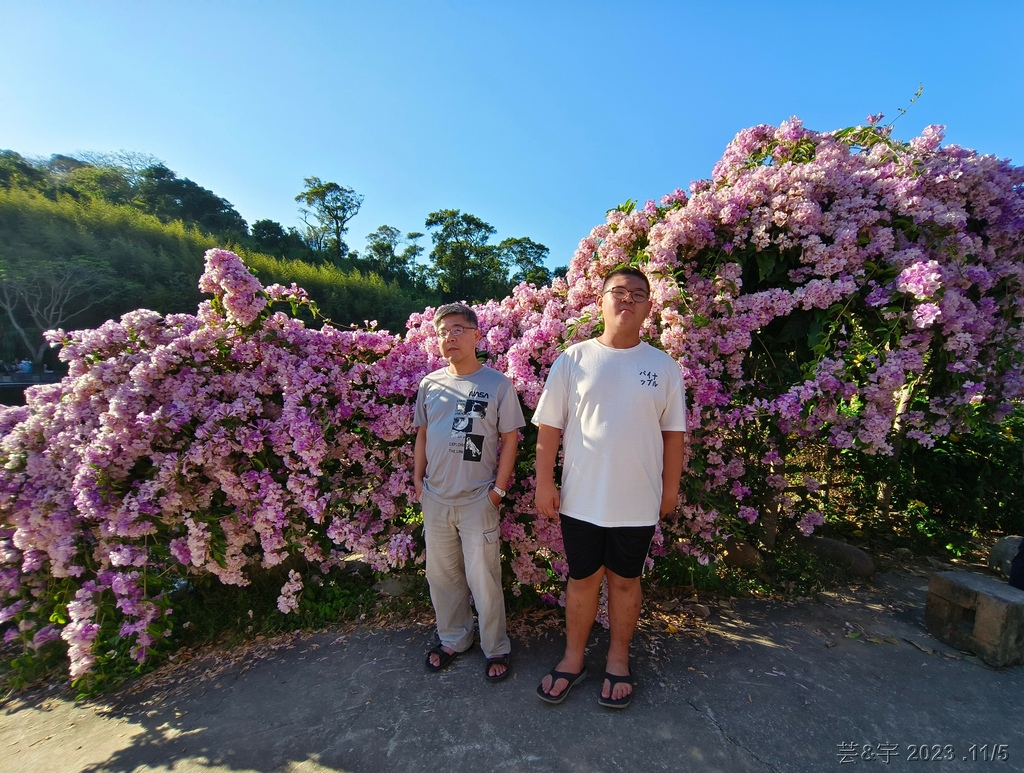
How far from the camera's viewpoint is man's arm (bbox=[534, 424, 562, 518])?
2.23 meters

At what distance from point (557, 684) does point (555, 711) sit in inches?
4.2

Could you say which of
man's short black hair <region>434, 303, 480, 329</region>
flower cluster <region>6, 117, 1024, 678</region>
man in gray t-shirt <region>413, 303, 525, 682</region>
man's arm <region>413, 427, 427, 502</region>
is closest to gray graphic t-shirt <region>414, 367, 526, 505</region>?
man in gray t-shirt <region>413, 303, 525, 682</region>

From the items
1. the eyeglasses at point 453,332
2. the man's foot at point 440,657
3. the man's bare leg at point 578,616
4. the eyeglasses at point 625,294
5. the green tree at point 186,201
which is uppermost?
the green tree at point 186,201

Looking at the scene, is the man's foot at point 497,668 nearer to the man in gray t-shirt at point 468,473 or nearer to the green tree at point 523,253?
the man in gray t-shirt at point 468,473

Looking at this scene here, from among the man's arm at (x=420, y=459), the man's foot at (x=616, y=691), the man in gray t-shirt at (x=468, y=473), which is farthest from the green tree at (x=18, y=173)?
the man's foot at (x=616, y=691)

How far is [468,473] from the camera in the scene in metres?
2.39

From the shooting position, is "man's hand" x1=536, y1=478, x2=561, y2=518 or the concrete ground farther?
"man's hand" x1=536, y1=478, x2=561, y2=518

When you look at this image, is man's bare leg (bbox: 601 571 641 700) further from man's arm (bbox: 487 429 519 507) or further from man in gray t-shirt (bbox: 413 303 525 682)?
man's arm (bbox: 487 429 519 507)

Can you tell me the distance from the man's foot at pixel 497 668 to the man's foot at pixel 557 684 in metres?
0.20

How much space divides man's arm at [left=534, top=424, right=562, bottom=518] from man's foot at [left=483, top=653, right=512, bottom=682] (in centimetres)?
85

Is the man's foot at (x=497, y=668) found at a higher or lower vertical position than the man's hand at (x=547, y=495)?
lower

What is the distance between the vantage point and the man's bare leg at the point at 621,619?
2.25 meters

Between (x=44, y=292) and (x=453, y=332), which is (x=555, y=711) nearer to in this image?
(x=453, y=332)

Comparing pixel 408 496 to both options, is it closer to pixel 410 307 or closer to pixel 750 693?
pixel 750 693
